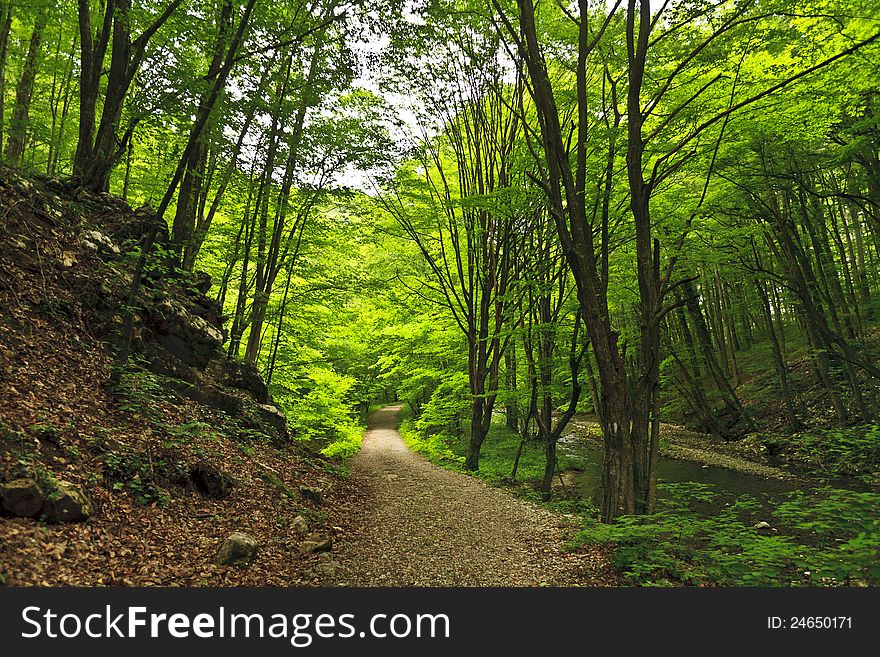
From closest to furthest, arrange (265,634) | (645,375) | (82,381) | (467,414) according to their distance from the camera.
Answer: (265,634) → (82,381) → (645,375) → (467,414)

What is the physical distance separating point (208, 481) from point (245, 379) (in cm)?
441

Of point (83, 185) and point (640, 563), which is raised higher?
point (83, 185)

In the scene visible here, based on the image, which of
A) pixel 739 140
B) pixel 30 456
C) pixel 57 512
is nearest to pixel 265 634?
pixel 57 512

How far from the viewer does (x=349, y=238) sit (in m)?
13.9

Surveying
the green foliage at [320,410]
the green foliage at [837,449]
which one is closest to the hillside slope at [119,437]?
the green foliage at [320,410]

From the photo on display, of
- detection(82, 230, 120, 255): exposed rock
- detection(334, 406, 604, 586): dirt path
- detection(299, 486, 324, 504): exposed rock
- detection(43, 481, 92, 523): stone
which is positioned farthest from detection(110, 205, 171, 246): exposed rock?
detection(334, 406, 604, 586): dirt path

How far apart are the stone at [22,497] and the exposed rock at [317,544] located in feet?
9.53

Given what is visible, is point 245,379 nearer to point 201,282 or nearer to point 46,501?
point 201,282

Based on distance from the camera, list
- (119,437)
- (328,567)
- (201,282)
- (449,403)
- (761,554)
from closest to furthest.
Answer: (761,554) < (119,437) < (328,567) < (201,282) < (449,403)

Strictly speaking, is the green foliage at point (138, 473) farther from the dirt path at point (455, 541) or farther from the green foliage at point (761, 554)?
the green foliage at point (761, 554)

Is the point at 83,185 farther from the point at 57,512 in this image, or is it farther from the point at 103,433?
the point at 57,512

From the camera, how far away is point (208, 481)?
5.59m

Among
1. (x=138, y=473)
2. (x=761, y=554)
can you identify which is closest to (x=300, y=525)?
(x=138, y=473)

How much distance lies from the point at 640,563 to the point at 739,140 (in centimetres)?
846
